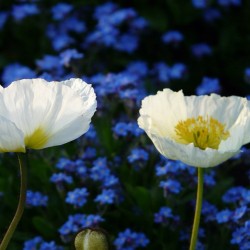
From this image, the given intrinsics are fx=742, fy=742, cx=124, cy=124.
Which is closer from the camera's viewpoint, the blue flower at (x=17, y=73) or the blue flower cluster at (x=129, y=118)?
the blue flower cluster at (x=129, y=118)

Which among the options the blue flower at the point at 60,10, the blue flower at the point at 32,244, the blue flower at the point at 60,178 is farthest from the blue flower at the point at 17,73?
the blue flower at the point at 32,244

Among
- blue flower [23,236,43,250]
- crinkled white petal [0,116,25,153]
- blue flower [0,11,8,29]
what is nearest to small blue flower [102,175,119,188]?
blue flower [23,236,43,250]

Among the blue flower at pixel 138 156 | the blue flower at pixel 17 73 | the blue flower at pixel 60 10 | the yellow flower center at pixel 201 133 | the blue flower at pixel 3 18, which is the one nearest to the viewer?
the yellow flower center at pixel 201 133

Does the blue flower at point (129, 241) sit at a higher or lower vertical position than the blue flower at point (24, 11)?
higher

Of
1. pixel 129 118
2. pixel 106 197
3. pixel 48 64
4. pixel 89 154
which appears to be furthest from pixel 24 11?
pixel 106 197

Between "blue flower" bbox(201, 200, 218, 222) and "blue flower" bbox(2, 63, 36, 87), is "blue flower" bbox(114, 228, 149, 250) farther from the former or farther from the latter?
"blue flower" bbox(2, 63, 36, 87)

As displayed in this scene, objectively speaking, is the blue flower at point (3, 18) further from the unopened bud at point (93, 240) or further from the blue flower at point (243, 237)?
the unopened bud at point (93, 240)

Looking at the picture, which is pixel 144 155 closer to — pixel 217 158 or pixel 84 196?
pixel 84 196
